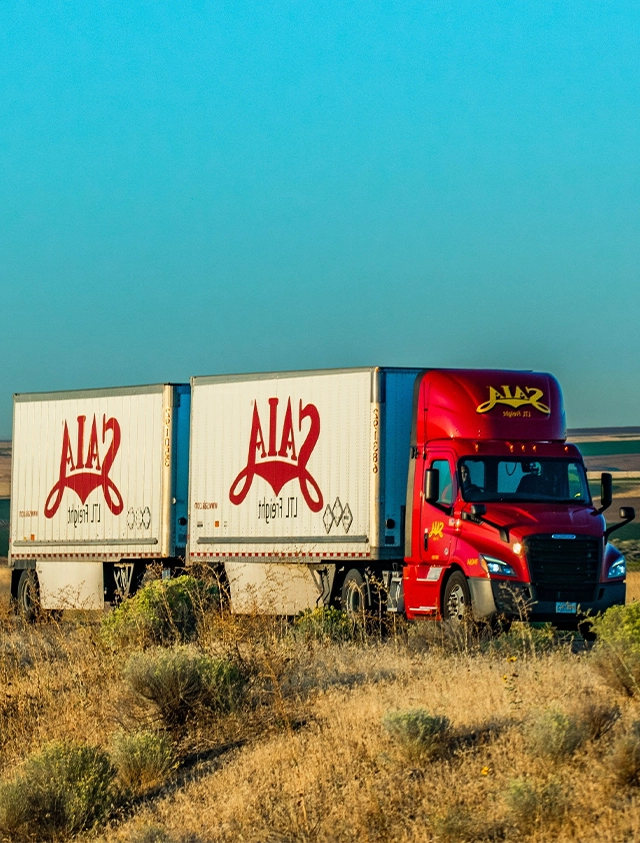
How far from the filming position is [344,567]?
22.8m

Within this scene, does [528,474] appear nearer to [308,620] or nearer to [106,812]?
[308,620]

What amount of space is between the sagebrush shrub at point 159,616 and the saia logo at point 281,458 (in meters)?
Result: 4.29

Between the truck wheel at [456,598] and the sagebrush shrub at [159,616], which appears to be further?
the truck wheel at [456,598]

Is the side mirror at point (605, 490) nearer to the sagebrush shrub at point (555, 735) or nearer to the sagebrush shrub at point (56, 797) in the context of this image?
the sagebrush shrub at point (555, 735)

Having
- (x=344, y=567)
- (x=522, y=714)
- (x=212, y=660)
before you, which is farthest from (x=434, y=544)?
(x=522, y=714)

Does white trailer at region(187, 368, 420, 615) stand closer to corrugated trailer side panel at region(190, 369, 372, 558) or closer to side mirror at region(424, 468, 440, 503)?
corrugated trailer side panel at region(190, 369, 372, 558)

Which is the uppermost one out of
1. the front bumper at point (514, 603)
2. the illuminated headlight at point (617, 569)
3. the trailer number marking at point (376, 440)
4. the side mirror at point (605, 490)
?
the trailer number marking at point (376, 440)

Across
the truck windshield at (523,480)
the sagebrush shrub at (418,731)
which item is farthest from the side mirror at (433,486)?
the sagebrush shrub at (418,731)

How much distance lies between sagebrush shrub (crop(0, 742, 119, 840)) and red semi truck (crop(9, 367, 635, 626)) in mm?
A: 5515

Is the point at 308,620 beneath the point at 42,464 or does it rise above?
beneath

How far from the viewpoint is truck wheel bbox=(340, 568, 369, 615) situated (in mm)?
22000

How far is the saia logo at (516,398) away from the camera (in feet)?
67.9

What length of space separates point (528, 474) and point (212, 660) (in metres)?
8.10

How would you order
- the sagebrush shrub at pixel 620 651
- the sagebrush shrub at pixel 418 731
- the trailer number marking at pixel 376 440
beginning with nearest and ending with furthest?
the sagebrush shrub at pixel 418 731, the sagebrush shrub at pixel 620 651, the trailer number marking at pixel 376 440
